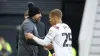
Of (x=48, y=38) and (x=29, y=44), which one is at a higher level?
(x=48, y=38)

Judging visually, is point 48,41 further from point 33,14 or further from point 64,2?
point 64,2

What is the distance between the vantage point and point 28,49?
913cm

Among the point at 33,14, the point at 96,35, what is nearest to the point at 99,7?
the point at 96,35

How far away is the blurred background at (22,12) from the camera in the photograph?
1923cm

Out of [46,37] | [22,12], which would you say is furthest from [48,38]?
[22,12]

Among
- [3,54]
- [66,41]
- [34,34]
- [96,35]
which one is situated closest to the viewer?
[66,41]

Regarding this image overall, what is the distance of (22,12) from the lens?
19.3m

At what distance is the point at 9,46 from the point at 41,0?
7.10 ft

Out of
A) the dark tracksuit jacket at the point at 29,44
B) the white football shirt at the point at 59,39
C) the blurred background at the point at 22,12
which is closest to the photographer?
the white football shirt at the point at 59,39

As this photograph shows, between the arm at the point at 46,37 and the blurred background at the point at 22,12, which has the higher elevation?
the arm at the point at 46,37

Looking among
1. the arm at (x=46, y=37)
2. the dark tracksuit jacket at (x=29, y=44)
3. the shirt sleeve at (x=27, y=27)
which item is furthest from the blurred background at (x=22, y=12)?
the arm at (x=46, y=37)

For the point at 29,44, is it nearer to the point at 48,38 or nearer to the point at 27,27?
the point at 27,27

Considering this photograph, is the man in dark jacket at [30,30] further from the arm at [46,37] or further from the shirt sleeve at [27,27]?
the arm at [46,37]

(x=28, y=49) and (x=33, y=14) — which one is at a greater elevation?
(x=33, y=14)
